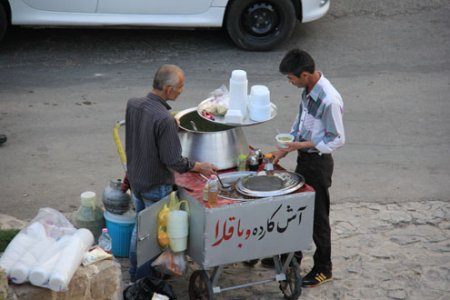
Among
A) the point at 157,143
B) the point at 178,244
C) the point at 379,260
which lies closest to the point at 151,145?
the point at 157,143

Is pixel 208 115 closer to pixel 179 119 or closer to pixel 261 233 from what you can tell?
pixel 179 119

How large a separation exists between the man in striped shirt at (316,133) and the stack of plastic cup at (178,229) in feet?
2.76

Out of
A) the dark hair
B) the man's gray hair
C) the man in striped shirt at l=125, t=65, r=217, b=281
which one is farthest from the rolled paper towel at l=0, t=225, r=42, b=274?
the dark hair

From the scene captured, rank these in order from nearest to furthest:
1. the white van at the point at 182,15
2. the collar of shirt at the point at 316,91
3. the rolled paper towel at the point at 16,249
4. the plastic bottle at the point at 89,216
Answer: the rolled paper towel at the point at 16,249 → the collar of shirt at the point at 316,91 → the plastic bottle at the point at 89,216 → the white van at the point at 182,15

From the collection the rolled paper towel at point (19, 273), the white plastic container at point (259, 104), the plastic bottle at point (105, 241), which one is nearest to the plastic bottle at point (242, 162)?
the white plastic container at point (259, 104)

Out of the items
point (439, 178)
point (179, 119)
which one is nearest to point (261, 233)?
point (179, 119)

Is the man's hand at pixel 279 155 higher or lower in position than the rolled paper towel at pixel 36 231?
higher

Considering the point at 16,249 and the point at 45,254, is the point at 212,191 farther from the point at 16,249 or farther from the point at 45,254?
the point at 16,249

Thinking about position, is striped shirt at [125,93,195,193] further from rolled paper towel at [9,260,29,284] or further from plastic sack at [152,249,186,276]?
rolled paper towel at [9,260,29,284]

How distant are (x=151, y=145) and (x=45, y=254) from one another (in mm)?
967

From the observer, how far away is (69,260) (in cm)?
519

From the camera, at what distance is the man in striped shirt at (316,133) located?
5578mm

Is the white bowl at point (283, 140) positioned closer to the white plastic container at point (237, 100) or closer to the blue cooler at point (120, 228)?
the white plastic container at point (237, 100)

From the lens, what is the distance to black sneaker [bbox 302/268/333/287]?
608 centimetres
